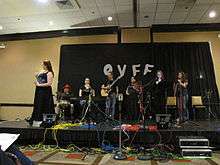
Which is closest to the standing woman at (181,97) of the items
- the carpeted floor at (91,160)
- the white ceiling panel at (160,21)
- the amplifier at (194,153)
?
the white ceiling panel at (160,21)

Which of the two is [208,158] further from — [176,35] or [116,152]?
[176,35]

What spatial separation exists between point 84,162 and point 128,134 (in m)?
0.91

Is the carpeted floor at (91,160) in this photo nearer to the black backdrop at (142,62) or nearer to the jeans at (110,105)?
the jeans at (110,105)

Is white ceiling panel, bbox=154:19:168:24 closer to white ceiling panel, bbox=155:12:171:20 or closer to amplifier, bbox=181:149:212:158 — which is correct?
white ceiling panel, bbox=155:12:171:20

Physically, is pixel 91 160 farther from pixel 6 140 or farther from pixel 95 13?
pixel 95 13

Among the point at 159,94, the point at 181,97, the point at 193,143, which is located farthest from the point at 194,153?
the point at 159,94

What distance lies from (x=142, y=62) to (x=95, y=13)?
207cm

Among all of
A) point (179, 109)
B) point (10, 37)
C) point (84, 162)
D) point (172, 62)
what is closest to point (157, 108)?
point (179, 109)

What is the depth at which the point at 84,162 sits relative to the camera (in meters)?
2.98

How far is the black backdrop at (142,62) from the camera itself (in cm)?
704

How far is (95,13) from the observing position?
6.35 m

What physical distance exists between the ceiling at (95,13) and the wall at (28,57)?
18.3 inches

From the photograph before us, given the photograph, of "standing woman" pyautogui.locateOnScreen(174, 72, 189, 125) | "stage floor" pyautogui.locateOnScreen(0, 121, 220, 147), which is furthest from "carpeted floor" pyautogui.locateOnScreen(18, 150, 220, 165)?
"standing woman" pyautogui.locateOnScreen(174, 72, 189, 125)

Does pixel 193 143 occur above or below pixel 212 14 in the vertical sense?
below
